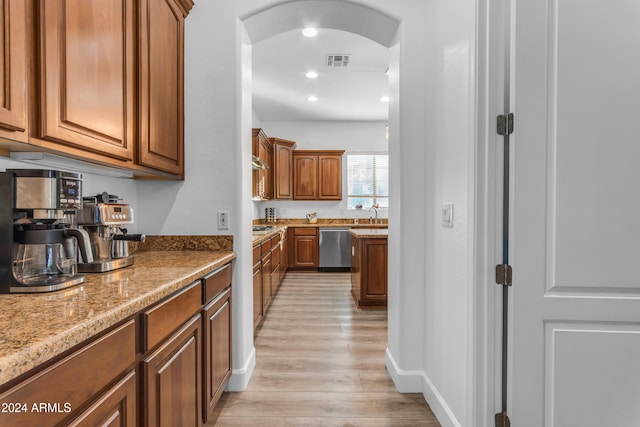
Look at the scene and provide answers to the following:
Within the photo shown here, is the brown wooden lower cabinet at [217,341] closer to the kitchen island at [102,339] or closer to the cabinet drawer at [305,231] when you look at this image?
the kitchen island at [102,339]

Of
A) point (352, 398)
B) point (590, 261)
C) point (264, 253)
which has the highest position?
point (590, 261)

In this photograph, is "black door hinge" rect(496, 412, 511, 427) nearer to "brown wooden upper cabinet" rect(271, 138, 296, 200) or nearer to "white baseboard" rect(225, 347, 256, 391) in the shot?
"white baseboard" rect(225, 347, 256, 391)

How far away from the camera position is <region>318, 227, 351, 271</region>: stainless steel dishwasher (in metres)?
6.45

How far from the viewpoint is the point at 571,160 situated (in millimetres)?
1385

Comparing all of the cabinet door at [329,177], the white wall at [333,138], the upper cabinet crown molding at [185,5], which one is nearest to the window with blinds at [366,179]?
the white wall at [333,138]

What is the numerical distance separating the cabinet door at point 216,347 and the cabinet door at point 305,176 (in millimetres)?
4854

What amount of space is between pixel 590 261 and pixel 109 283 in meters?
1.86

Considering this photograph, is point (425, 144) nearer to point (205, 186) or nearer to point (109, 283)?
point (205, 186)

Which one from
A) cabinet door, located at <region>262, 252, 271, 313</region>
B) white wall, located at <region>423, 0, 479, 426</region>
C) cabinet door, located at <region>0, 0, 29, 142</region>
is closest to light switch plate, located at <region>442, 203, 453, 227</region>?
white wall, located at <region>423, 0, 479, 426</region>

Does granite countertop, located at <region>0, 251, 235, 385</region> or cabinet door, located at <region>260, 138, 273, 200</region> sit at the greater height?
cabinet door, located at <region>260, 138, 273, 200</region>

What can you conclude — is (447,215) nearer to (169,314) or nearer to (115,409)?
(169,314)

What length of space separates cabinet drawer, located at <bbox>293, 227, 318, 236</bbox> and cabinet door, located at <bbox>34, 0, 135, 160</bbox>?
4970 millimetres

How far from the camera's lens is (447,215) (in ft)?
6.08

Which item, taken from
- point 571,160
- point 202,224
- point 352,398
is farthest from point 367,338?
point 571,160
